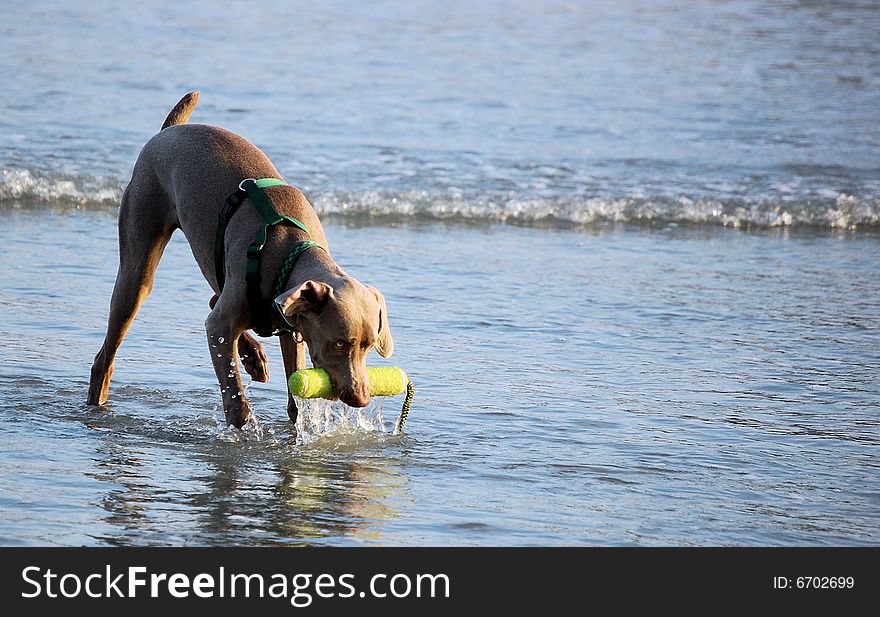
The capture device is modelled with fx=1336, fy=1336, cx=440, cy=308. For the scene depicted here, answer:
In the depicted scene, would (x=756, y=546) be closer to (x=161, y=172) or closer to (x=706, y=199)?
(x=161, y=172)

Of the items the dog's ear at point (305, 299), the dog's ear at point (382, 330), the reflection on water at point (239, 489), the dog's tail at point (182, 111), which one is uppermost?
the dog's tail at point (182, 111)

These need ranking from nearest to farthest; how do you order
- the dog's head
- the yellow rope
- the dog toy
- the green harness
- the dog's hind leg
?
the dog's head, the dog toy, the green harness, the yellow rope, the dog's hind leg

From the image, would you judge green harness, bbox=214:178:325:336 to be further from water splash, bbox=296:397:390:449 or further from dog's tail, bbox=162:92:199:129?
dog's tail, bbox=162:92:199:129

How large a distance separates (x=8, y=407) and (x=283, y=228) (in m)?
1.61

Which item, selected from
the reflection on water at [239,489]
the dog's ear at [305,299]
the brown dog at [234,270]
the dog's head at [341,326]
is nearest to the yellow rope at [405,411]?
the reflection on water at [239,489]

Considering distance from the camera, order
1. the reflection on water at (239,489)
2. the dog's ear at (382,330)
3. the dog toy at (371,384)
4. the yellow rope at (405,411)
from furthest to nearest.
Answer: the yellow rope at (405,411) < the dog's ear at (382,330) < the dog toy at (371,384) < the reflection on water at (239,489)

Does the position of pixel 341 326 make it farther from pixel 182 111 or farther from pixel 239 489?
pixel 182 111

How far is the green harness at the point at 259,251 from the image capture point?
18.0 feet

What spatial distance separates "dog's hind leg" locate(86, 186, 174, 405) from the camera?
6320 millimetres

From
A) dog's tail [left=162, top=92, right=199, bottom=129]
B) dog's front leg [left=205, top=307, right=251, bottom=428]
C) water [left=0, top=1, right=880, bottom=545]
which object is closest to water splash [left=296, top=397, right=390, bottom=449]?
water [left=0, top=1, right=880, bottom=545]

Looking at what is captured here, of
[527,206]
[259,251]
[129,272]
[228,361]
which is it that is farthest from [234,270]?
[527,206]

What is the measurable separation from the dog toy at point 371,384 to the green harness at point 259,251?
0.27m

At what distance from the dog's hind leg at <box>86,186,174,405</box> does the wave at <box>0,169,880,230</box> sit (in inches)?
194

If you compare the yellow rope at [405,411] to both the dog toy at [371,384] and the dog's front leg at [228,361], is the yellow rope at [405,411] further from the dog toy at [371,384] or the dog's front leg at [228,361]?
the dog's front leg at [228,361]
